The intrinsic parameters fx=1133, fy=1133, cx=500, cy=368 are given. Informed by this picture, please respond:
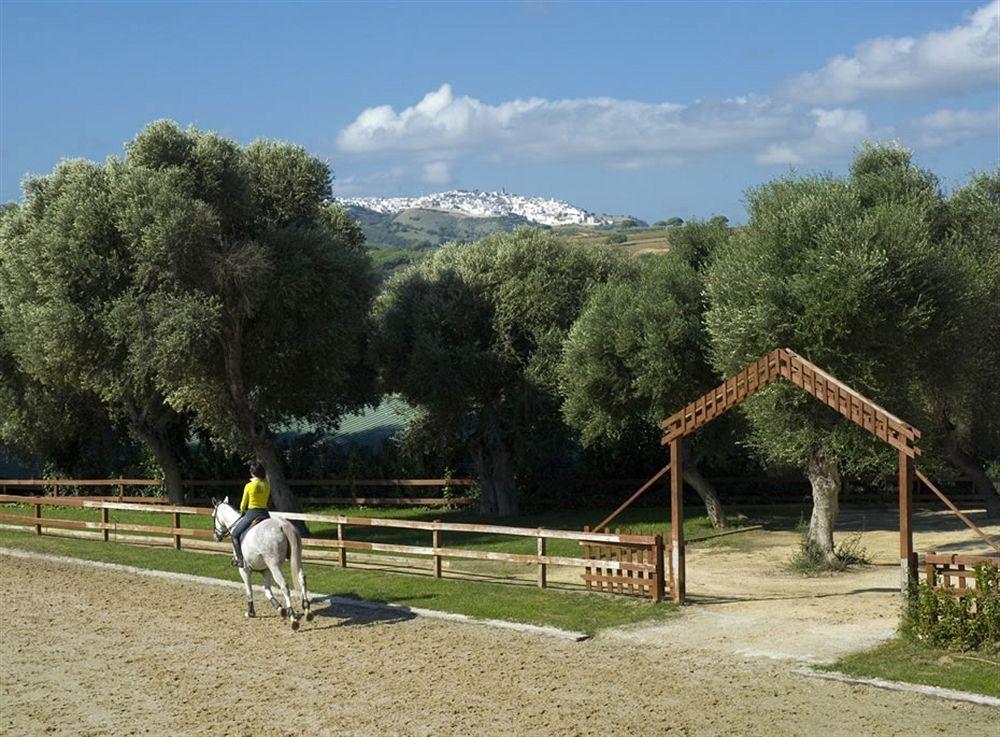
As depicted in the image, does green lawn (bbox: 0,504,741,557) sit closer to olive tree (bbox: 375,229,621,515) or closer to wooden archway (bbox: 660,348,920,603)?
olive tree (bbox: 375,229,621,515)

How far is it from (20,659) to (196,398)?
14964 millimetres

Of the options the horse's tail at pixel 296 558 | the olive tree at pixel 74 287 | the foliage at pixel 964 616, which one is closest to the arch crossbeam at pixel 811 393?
the foliage at pixel 964 616

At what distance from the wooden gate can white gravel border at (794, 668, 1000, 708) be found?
4.46 metres

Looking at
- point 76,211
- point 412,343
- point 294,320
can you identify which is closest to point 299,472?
point 412,343

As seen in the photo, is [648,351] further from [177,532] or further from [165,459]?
[165,459]

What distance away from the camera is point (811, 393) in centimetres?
1664

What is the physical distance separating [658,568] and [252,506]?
622 centimetres

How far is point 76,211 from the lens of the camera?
27.1 metres

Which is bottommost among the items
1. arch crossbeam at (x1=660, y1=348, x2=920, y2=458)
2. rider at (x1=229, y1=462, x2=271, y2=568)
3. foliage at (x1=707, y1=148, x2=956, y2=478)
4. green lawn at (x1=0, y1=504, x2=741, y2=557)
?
green lawn at (x1=0, y1=504, x2=741, y2=557)

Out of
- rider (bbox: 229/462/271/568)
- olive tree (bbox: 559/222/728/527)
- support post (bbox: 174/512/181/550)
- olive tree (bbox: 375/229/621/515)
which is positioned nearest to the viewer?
rider (bbox: 229/462/271/568)

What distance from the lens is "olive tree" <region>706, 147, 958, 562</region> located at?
1961 cm

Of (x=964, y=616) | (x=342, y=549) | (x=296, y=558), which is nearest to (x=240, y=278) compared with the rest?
(x=342, y=549)

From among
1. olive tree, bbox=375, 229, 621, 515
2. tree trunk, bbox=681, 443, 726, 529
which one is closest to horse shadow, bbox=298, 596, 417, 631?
tree trunk, bbox=681, 443, 726, 529

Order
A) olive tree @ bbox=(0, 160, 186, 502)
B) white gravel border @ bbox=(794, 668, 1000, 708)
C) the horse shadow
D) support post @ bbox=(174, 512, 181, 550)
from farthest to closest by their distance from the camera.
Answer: olive tree @ bbox=(0, 160, 186, 502) → support post @ bbox=(174, 512, 181, 550) → the horse shadow → white gravel border @ bbox=(794, 668, 1000, 708)
